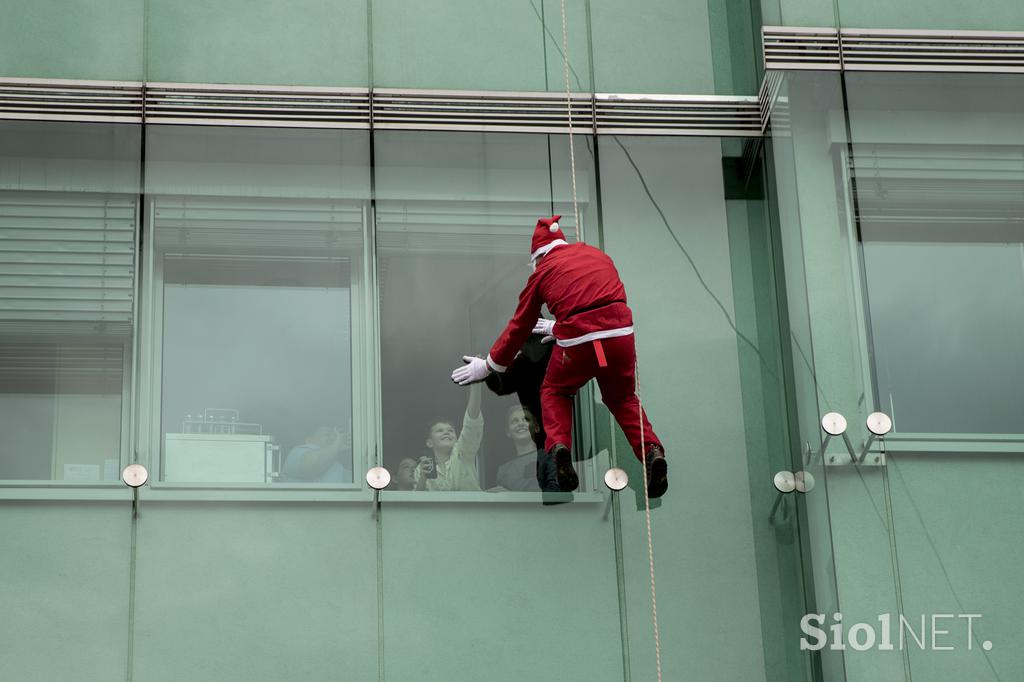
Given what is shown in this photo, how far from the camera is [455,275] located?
8367 millimetres

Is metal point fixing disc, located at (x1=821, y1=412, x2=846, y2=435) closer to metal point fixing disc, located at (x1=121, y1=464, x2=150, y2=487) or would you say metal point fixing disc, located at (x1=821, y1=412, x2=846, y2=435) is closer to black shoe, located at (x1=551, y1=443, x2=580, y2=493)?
black shoe, located at (x1=551, y1=443, x2=580, y2=493)

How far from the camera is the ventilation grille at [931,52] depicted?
27.7ft

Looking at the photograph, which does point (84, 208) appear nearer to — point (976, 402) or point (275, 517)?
point (275, 517)

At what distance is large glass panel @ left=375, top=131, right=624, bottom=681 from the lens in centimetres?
761

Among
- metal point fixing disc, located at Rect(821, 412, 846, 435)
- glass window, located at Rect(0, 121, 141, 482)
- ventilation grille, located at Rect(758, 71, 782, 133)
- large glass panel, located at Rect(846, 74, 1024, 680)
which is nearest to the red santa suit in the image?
metal point fixing disc, located at Rect(821, 412, 846, 435)

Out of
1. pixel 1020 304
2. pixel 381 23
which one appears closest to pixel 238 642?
pixel 381 23

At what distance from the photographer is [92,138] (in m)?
8.47

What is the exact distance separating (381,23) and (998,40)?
336cm

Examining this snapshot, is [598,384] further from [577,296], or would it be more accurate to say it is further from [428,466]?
[428,466]

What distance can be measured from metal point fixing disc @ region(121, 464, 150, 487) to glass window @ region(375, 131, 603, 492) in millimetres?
1198

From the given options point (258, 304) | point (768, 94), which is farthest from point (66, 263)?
Answer: point (768, 94)

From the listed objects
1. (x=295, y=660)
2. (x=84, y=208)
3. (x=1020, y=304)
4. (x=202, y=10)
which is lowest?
(x=295, y=660)

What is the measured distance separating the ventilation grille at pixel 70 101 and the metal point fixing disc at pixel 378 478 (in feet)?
7.66

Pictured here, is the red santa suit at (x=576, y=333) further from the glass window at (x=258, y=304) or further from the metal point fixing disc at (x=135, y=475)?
the metal point fixing disc at (x=135, y=475)
